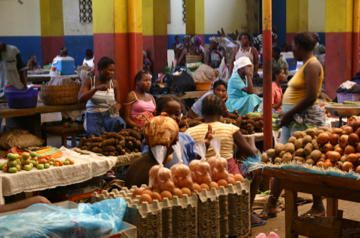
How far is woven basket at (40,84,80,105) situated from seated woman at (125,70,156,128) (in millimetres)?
1010

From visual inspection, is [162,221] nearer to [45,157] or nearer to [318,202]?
[45,157]

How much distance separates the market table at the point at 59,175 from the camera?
18.6ft

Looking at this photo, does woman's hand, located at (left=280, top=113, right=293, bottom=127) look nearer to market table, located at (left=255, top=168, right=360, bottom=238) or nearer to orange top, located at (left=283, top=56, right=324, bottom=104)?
orange top, located at (left=283, top=56, right=324, bottom=104)

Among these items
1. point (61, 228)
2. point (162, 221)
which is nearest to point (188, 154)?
point (162, 221)

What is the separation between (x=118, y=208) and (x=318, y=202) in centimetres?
321

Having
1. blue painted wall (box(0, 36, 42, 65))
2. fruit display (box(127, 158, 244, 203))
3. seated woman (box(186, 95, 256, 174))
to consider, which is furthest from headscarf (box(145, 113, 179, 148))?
blue painted wall (box(0, 36, 42, 65))

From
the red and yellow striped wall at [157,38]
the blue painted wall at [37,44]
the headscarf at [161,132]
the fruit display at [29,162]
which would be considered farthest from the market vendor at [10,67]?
the blue painted wall at [37,44]

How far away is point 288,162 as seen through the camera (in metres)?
5.23

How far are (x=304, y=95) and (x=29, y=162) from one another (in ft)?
9.21

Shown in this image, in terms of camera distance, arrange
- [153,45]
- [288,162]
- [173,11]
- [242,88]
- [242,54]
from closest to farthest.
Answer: [288,162] → [242,88] → [242,54] → [153,45] → [173,11]

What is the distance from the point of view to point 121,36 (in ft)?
27.6

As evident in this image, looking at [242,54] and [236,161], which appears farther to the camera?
[242,54]

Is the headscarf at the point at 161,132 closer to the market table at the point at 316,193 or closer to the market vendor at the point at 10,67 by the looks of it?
the market table at the point at 316,193

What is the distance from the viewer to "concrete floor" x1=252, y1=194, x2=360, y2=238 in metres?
6.44
